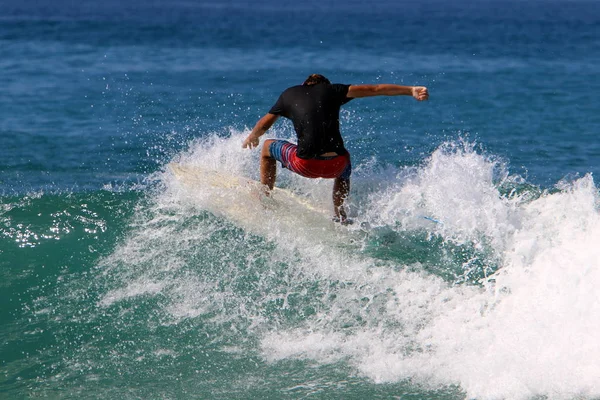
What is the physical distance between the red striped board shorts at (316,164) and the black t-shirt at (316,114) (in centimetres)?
8

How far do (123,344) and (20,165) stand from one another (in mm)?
6881

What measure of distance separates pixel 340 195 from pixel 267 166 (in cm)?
90

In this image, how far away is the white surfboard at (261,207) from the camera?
26.2 feet

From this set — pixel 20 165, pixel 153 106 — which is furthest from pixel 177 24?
pixel 20 165

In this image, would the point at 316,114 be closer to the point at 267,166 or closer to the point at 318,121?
the point at 318,121

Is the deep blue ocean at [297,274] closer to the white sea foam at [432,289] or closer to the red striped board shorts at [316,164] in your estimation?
the white sea foam at [432,289]

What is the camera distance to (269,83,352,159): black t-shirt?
7.35 m

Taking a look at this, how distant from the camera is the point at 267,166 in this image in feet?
26.9

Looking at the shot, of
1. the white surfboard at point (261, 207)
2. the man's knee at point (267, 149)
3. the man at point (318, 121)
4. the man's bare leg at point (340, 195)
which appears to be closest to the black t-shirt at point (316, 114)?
the man at point (318, 121)

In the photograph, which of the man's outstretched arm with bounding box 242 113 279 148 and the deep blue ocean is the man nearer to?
the man's outstretched arm with bounding box 242 113 279 148

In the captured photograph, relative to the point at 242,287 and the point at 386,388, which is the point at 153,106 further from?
the point at 386,388

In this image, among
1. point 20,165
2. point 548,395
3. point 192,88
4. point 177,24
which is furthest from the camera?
point 177,24

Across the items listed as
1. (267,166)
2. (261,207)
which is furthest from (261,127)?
(261,207)

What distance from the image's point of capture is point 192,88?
1919 centimetres
